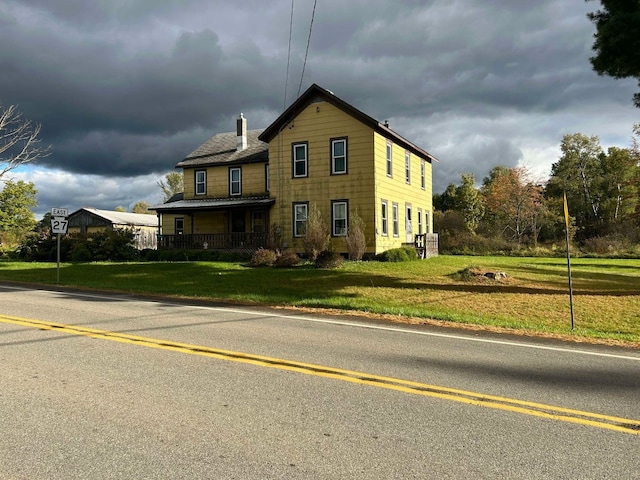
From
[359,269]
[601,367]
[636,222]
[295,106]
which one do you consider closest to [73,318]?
[601,367]

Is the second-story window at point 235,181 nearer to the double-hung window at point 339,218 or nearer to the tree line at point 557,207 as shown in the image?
the double-hung window at point 339,218

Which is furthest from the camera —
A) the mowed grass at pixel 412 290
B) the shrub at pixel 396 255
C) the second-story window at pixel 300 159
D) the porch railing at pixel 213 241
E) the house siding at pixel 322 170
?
the porch railing at pixel 213 241

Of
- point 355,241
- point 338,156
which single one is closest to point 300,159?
point 338,156

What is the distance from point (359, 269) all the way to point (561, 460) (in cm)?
1662

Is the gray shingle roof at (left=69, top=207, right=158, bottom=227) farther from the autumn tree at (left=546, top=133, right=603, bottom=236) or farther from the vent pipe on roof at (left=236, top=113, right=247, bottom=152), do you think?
the autumn tree at (left=546, top=133, right=603, bottom=236)

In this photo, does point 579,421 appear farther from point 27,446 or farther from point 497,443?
point 27,446

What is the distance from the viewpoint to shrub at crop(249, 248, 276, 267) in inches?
860

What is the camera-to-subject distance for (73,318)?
9.93 m

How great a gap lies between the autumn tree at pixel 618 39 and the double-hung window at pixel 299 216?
15342mm

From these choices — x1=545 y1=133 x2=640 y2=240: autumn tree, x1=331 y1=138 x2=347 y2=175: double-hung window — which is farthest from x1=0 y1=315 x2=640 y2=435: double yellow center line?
x1=545 y1=133 x2=640 y2=240: autumn tree

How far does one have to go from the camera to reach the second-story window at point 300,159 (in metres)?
26.0

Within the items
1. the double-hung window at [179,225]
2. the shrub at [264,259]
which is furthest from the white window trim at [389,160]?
the double-hung window at [179,225]

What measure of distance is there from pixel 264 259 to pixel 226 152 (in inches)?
480

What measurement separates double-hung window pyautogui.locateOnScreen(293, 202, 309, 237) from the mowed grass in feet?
15.3
